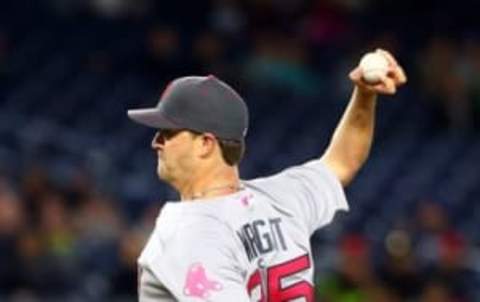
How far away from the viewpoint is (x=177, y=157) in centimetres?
533

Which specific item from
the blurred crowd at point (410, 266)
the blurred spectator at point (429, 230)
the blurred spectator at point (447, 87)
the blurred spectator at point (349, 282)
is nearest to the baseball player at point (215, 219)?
the blurred spectator at point (349, 282)

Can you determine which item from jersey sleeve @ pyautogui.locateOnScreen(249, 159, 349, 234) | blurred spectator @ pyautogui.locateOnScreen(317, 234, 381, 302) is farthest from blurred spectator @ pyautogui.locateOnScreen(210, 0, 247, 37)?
jersey sleeve @ pyautogui.locateOnScreen(249, 159, 349, 234)

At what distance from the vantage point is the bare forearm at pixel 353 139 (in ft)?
19.6

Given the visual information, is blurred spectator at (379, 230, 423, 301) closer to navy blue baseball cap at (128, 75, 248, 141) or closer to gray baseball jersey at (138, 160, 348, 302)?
gray baseball jersey at (138, 160, 348, 302)

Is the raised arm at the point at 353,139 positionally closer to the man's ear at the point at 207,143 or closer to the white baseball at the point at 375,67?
the white baseball at the point at 375,67

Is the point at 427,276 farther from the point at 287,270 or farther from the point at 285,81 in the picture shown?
the point at 287,270

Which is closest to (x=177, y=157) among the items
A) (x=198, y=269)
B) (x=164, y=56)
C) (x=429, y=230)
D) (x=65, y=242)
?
(x=198, y=269)

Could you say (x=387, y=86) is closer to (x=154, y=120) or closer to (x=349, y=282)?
(x=154, y=120)

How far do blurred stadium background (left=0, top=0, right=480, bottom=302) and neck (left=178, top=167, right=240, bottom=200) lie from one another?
5.65 metres

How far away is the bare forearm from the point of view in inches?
236

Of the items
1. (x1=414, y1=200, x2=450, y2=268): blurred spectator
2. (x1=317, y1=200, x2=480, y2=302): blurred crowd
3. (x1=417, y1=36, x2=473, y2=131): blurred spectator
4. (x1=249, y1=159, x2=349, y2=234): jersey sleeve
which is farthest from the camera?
(x1=417, y1=36, x2=473, y2=131): blurred spectator

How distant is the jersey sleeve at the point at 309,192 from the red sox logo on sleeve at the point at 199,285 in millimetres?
538

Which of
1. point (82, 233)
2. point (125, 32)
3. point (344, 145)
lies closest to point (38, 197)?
point (82, 233)

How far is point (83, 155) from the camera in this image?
42.7 feet
